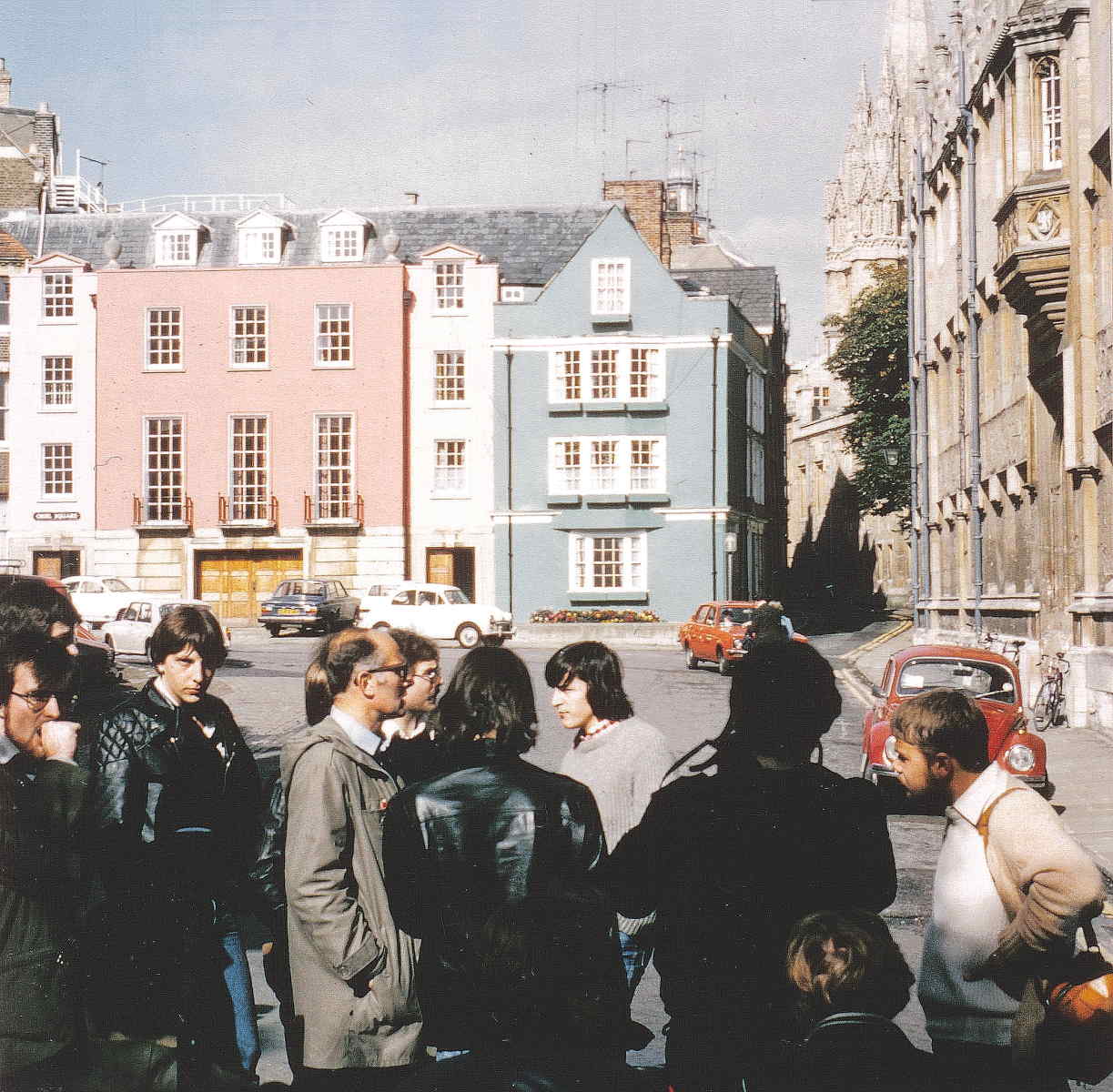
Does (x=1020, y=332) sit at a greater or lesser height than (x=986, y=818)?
greater

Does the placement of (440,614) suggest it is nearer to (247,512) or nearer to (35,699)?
(247,512)

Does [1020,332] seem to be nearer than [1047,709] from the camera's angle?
No

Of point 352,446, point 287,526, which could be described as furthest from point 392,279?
point 287,526

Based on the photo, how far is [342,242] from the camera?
47.1m

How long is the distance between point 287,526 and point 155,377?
6278mm

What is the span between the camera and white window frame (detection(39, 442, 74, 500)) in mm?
41031

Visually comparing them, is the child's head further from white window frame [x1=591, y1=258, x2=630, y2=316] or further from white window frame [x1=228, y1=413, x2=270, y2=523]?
white window frame [x1=591, y1=258, x2=630, y2=316]

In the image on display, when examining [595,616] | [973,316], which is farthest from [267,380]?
[973,316]

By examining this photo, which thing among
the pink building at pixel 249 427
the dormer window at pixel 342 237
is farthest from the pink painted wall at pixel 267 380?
the dormer window at pixel 342 237

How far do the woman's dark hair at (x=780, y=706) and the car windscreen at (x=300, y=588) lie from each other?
36251mm

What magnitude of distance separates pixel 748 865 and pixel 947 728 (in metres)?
0.76

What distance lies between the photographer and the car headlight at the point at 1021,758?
1291 cm

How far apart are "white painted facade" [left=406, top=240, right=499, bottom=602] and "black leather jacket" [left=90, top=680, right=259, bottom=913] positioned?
3917cm

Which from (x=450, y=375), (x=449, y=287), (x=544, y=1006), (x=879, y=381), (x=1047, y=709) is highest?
(x=449, y=287)
